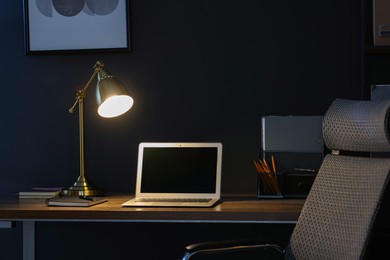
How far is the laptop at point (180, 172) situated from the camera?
2713 millimetres

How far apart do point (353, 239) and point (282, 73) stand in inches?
44.8

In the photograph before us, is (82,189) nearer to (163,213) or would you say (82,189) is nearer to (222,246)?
(163,213)

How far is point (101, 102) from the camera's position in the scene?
273 centimetres

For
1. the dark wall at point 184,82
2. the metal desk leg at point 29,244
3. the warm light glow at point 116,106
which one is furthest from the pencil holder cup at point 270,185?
the metal desk leg at point 29,244

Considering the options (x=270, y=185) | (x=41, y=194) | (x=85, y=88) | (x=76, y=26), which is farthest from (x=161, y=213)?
(x=76, y=26)

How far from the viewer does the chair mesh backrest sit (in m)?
2.02

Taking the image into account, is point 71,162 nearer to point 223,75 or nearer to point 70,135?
point 70,135

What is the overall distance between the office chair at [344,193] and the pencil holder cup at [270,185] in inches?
16.2

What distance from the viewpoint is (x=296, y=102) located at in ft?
9.70

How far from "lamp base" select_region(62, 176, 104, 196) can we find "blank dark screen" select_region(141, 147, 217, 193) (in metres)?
0.24

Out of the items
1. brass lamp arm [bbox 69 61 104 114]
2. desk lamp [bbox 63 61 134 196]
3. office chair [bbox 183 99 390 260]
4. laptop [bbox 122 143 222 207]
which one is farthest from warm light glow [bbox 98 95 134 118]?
office chair [bbox 183 99 390 260]

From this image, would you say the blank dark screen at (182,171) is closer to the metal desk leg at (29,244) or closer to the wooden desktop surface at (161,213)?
the wooden desktop surface at (161,213)

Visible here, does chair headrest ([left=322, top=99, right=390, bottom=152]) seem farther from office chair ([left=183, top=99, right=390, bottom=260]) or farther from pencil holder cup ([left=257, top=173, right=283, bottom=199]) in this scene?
pencil holder cup ([left=257, top=173, right=283, bottom=199])

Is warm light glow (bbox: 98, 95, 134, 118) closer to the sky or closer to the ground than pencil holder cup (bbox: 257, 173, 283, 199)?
closer to the sky
